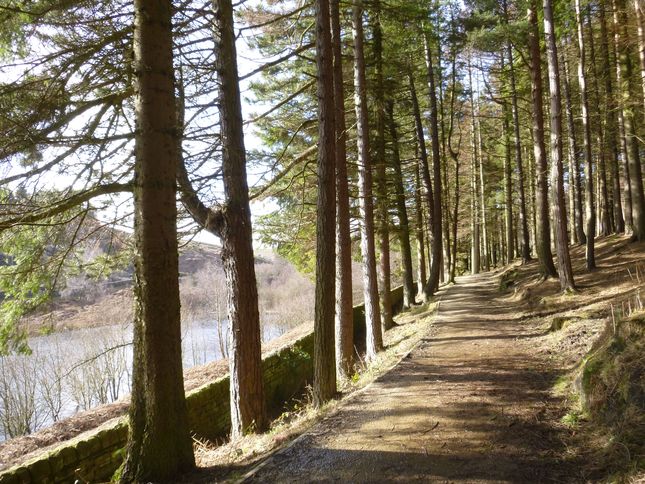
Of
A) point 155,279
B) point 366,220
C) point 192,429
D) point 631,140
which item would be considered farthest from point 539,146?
point 155,279

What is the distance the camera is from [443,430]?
14.2ft

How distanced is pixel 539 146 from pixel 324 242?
7.98 meters

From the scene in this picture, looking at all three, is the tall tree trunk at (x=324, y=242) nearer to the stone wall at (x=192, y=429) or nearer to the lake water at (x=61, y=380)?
the stone wall at (x=192, y=429)

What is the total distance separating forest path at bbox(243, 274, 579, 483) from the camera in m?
3.57

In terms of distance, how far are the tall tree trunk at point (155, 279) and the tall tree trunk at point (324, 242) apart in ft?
Answer: 9.19

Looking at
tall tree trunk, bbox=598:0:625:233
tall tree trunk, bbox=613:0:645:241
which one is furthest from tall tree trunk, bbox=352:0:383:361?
tall tree trunk, bbox=598:0:625:233

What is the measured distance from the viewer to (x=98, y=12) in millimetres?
5352

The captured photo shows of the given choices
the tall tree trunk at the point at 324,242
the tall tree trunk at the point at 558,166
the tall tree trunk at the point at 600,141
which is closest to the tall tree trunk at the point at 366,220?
the tall tree trunk at the point at 324,242

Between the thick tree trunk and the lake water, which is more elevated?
the thick tree trunk

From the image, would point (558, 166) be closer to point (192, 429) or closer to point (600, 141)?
point (600, 141)

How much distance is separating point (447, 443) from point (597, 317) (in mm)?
5075

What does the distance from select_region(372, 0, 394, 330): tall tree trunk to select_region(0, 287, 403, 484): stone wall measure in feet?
8.70

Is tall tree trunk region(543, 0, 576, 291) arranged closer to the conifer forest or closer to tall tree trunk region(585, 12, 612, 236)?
the conifer forest

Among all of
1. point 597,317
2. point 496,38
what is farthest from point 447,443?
point 496,38
